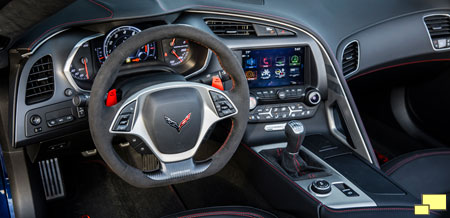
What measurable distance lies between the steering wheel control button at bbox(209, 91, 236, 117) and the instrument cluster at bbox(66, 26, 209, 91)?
333 mm

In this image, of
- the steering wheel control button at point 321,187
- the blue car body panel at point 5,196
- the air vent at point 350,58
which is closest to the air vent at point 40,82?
the blue car body panel at point 5,196

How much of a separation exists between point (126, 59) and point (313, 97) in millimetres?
878

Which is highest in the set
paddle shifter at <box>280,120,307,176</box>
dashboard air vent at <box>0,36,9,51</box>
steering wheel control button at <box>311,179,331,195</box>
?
dashboard air vent at <box>0,36,9,51</box>

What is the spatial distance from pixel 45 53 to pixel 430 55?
77.9 inches

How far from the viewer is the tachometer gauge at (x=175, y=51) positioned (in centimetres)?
169

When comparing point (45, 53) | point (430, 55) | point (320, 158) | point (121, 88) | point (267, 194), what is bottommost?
A: point (267, 194)

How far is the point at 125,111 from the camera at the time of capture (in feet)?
4.21

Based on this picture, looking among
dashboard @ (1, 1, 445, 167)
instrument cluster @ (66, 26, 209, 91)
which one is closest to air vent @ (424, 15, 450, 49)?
dashboard @ (1, 1, 445, 167)

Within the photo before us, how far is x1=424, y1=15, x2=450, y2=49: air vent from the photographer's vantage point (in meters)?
2.32

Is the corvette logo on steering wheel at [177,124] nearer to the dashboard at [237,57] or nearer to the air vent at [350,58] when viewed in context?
the dashboard at [237,57]

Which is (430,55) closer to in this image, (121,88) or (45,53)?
(121,88)

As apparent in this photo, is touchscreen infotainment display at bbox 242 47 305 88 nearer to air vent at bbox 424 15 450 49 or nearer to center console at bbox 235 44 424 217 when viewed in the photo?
center console at bbox 235 44 424 217

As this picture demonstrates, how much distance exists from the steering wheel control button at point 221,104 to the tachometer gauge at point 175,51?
40 cm

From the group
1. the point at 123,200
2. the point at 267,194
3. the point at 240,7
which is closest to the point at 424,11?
the point at 240,7
